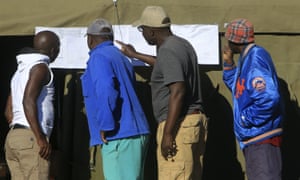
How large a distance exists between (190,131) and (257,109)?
650 millimetres

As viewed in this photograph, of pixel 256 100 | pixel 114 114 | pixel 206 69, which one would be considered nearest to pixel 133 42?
pixel 206 69

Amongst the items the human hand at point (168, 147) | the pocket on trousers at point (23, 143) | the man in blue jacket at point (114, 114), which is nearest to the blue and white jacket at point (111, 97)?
the man in blue jacket at point (114, 114)

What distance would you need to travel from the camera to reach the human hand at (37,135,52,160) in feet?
16.2

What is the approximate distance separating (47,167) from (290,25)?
263 cm

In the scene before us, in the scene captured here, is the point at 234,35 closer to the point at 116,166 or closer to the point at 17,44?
the point at 116,166

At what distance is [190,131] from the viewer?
196 inches

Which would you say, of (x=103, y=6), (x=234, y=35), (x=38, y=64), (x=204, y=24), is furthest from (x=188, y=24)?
(x=38, y=64)

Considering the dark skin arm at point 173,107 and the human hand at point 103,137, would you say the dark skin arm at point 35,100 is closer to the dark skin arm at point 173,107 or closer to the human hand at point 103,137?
the human hand at point 103,137

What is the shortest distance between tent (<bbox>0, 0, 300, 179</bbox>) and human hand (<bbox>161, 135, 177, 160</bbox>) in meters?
1.30

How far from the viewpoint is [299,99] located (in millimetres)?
6199

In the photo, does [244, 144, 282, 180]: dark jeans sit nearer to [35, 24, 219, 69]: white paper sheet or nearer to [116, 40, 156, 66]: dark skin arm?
[116, 40, 156, 66]: dark skin arm

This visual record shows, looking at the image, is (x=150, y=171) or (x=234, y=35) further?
(x=150, y=171)

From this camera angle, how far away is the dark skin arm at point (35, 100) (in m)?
4.88

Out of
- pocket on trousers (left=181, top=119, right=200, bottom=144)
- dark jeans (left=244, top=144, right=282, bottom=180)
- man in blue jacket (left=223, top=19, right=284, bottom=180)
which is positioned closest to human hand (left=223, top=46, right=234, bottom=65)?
man in blue jacket (left=223, top=19, right=284, bottom=180)
